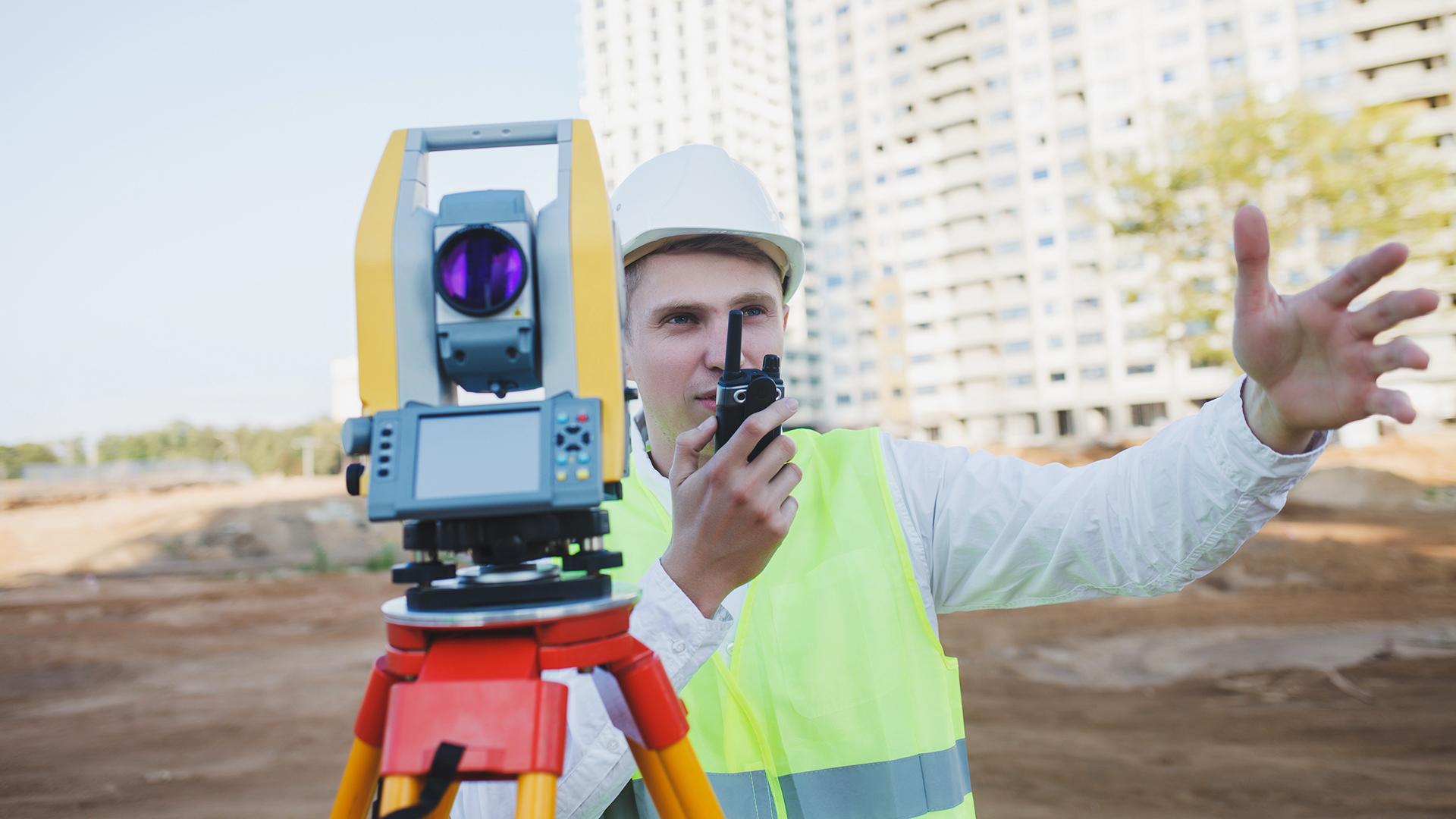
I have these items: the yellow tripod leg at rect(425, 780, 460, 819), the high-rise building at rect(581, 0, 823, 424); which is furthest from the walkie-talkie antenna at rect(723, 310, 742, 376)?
the high-rise building at rect(581, 0, 823, 424)

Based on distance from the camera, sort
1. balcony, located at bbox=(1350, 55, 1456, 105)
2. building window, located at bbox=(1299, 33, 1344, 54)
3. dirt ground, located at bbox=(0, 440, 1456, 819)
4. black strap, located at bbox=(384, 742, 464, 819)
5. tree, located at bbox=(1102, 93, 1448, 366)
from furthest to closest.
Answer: building window, located at bbox=(1299, 33, 1344, 54) → balcony, located at bbox=(1350, 55, 1456, 105) → tree, located at bbox=(1102, 93, 1448, 366) → dirt ground, located at bbox=(0, 440, 1456, 819) → black strap, located at bbox=(384, 742, 464, 819)

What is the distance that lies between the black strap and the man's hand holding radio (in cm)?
42

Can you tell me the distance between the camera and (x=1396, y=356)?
3.26 feet

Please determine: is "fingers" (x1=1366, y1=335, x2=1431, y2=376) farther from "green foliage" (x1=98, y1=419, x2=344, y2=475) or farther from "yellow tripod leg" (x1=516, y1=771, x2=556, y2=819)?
"green foliage" (x1=98, y1=419, x2=344, y2=475)

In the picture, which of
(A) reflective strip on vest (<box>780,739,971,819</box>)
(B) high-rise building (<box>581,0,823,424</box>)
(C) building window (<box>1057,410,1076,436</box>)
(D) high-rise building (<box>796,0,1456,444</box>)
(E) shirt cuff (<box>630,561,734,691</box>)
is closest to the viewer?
(E) shirt cuff (<box>630,561,734,691</box>)

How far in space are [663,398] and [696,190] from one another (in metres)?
0.56

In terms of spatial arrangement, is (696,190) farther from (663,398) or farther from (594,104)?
(594,104)

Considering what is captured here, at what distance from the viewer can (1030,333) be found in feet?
146

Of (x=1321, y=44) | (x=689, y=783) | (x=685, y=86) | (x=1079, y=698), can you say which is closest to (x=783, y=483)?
(x=689, y=783)

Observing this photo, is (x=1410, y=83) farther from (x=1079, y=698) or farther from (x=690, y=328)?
(x=690, y=328)

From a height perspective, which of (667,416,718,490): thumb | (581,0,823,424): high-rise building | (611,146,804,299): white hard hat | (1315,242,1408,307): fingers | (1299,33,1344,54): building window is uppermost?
(581,0,823,424): high-rise building

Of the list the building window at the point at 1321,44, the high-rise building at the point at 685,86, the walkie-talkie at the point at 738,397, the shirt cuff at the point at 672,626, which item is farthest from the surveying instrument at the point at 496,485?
the high-rise building at the point at 685,86

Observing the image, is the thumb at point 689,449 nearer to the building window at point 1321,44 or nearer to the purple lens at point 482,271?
the purple lens at point 482,271

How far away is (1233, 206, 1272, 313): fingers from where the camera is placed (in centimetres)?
106
